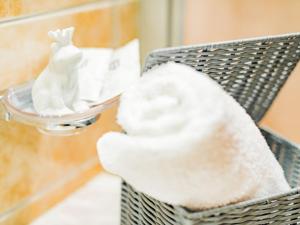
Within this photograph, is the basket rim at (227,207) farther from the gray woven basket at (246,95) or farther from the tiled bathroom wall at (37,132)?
the tiled bathroom wall at (37,132)

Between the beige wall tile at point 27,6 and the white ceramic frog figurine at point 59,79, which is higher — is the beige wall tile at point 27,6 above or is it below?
above

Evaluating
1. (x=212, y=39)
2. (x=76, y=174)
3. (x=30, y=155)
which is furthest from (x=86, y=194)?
(x=212, y=39)

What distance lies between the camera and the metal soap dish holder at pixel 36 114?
2.03 ft

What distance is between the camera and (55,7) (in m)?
0.73

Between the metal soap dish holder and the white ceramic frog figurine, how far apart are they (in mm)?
11

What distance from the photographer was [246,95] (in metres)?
0.73

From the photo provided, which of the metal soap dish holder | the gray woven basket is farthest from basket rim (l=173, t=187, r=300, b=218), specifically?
the metal soap dish holder

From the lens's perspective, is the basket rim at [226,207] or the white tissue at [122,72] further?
the white tissue at [122,72]

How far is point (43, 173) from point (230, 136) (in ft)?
1.31

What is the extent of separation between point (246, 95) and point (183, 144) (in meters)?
0.32

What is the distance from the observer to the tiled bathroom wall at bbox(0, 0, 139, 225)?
26.3 inches

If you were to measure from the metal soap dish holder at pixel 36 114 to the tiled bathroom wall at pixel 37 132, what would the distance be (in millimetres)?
21

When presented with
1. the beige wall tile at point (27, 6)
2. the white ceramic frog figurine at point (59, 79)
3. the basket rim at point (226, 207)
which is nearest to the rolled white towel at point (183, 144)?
the basket rim at point (226, 207)

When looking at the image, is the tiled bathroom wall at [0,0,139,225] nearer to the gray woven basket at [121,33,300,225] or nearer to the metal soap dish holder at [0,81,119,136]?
the metal soap dish holder at [0,81,119,136]
